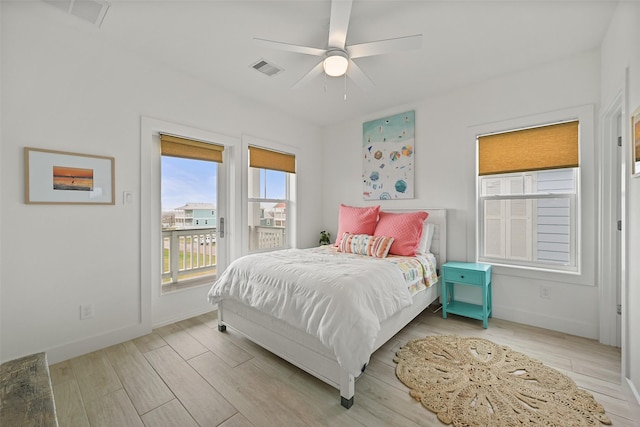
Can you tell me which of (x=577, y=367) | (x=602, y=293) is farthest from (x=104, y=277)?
(x=602, y=293)

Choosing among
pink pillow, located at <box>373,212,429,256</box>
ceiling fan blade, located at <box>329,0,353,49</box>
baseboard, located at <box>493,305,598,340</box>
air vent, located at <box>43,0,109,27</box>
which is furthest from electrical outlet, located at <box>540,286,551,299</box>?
air vent, located at <box>43,0,109,27</box>

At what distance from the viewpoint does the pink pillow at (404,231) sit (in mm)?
2904

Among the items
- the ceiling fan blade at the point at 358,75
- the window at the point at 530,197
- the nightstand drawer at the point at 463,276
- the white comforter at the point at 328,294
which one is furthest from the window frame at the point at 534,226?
the ceiling fan blade at the point at 358,75

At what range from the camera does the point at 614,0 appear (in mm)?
1880

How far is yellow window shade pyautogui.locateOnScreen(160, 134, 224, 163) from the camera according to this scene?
2805 millimetres

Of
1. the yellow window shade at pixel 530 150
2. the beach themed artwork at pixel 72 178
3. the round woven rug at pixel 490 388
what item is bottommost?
the round woven rug at pixel 490 388

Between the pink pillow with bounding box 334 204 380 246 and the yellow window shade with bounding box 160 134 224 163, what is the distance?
1.77m

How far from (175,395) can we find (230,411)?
0.44 meters

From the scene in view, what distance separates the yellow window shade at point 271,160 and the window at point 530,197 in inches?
99.1

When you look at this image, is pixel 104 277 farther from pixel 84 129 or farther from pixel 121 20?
pixel 121 20

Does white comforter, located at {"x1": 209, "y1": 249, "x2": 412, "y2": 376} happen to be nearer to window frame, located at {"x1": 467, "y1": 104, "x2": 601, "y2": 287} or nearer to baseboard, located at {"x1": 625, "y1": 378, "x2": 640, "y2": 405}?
baseboard, located at {"x1": 625, "y1": 378, "x2": 640, "y2": 405}

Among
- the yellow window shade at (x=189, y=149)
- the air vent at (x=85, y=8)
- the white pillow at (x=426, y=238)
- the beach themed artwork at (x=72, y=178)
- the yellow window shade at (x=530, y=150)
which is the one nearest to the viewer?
the air vent at (x=85, y=8)

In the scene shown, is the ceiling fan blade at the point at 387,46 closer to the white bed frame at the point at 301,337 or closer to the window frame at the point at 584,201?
the window frame at the point at 584,201

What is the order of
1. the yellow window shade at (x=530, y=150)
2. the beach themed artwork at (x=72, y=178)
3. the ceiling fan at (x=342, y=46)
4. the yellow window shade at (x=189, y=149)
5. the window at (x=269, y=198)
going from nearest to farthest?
the ceiling fan at (x=342, y=46), the beach themed artwork at (x=72, y=178), the yellow window shade at (x=530, y=150), the yellow window shade at (x=189, y=149), the window at (x=269, y=198)
